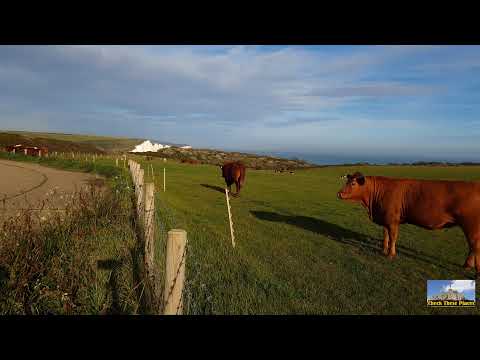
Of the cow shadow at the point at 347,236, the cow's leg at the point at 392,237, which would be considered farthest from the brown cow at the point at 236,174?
the cow's leg at the point at 392,237

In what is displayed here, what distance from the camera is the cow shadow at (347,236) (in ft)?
23.5

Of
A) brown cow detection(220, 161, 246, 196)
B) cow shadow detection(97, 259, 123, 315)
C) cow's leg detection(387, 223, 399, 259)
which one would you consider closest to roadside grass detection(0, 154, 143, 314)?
cow shadow detection(97, 259, 123, 315)

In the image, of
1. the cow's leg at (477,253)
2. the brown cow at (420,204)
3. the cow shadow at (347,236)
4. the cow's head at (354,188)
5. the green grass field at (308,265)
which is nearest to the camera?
the green grass field at (308,265)

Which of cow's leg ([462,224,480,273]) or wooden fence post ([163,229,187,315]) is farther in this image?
cow's leg ([462,224,480,273])

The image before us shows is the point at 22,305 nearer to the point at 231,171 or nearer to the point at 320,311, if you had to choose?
the point at 320,311

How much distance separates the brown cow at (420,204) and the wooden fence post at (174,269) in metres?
6.30

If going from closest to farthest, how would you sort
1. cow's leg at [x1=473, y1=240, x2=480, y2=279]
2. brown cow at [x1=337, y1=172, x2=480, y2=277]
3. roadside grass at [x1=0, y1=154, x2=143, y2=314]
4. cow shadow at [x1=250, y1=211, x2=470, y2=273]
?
roadside grass at [x1=0, y1=154, x2=143, y2=314] → cow's leg at [x1=473, y1=240, x2=480, y2=279] → brown cow at [x1=337, y1=172, x2=480, y2=277] → cow shadow at [x1=250, y1=211, x2=470, y2=273]

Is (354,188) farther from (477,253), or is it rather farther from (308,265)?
(477,253)

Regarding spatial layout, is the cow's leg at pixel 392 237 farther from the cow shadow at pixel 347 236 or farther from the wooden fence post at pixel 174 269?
the wooden fence post at pixel 174 269

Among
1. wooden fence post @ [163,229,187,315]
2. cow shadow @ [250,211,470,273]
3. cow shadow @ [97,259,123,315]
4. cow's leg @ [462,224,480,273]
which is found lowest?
cow shadow @ [250,211,470,273]

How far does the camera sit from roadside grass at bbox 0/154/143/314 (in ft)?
13.0

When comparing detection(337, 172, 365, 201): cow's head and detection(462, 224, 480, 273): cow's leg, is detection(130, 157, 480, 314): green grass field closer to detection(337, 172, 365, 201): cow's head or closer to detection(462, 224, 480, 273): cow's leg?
detection(462, 224, 480, 273): cow's leg

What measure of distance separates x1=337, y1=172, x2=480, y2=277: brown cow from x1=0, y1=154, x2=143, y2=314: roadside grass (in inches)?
232
